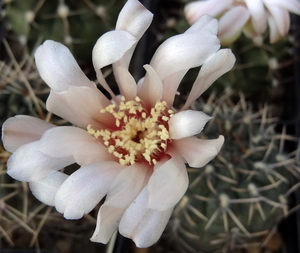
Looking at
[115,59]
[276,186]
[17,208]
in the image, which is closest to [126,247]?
→ [17,208]

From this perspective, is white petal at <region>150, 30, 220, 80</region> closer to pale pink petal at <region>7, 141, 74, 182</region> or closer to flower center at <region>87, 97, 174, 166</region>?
flower center at <region>87, 97, 174, 166</region>

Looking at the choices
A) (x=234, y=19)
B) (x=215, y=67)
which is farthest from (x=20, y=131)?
(x=234, y=19)

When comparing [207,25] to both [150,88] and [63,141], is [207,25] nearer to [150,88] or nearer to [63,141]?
[150,88]

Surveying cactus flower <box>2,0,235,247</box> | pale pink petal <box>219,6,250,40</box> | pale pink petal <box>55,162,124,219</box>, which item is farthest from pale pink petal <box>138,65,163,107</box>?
pale pink petal <box>219,6,250,40</box>

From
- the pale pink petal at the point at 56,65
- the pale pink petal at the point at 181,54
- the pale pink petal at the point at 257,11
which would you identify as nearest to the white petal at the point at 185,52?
the pale pink petal at the point at 181,54

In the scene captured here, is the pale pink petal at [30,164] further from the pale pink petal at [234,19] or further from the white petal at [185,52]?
the pale pink petal at [234,19]

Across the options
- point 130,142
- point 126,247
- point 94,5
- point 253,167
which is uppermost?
point 94,5

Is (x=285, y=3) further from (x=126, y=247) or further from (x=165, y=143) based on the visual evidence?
(x=126, y=247)
